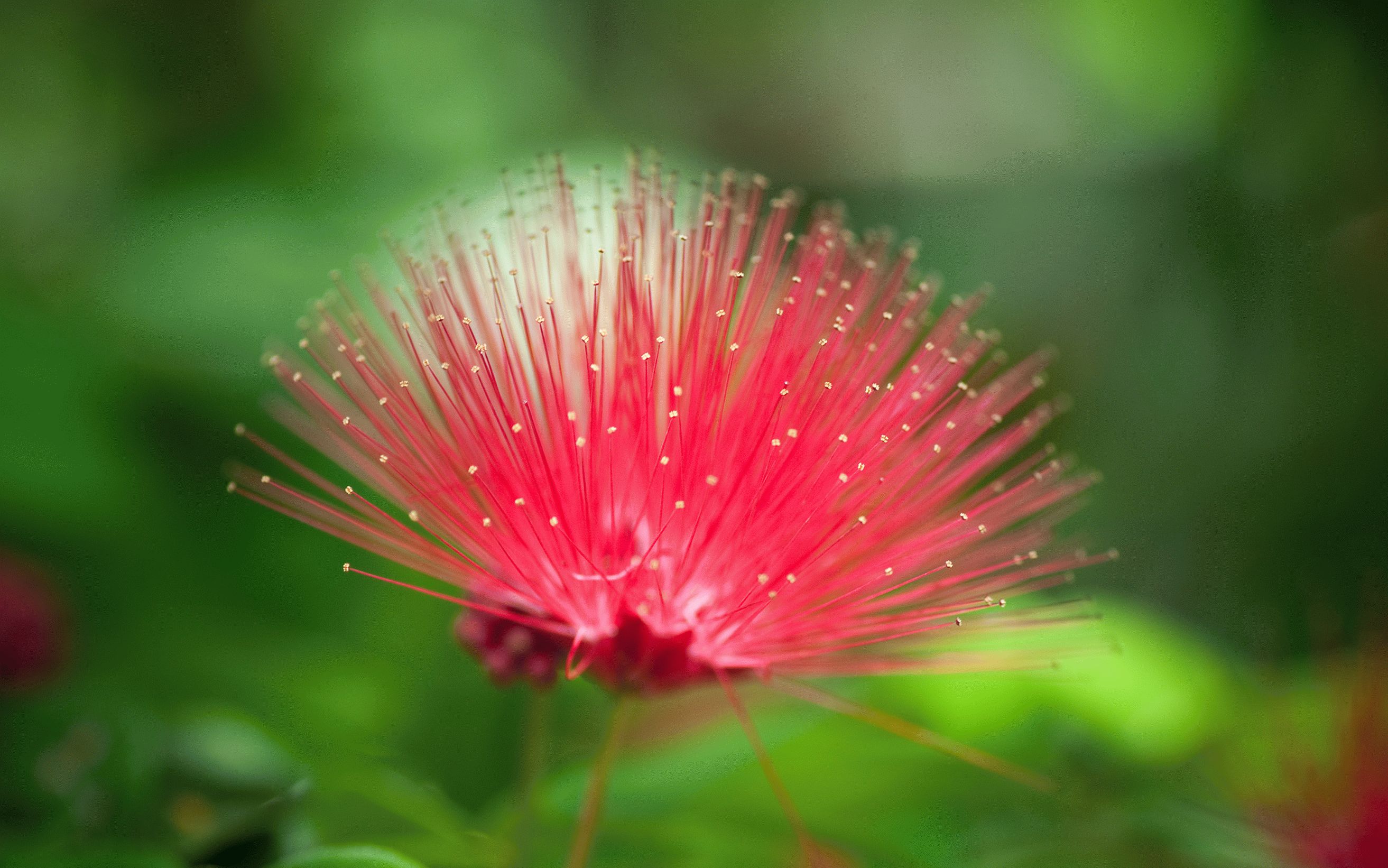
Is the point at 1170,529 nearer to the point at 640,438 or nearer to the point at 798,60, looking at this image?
the point at 798,60

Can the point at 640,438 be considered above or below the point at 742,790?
above

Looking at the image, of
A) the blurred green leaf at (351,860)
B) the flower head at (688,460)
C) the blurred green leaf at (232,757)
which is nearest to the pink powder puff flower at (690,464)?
the flower head at (688,460)

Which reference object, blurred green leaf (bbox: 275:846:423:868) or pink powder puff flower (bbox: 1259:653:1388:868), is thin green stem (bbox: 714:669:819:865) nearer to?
blurred green leaf (bbox: 275:846:423:868)

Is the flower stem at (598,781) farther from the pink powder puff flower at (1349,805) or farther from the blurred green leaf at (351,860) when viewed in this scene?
the pink powder puff flower at (1349,805)

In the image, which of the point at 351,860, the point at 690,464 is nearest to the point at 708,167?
the point at 690,464

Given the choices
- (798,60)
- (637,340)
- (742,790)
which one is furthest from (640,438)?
(798,60)

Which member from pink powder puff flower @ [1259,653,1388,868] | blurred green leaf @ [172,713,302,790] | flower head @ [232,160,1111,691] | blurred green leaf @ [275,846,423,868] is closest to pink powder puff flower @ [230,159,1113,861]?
flower head @ [232,160,1111,691]
